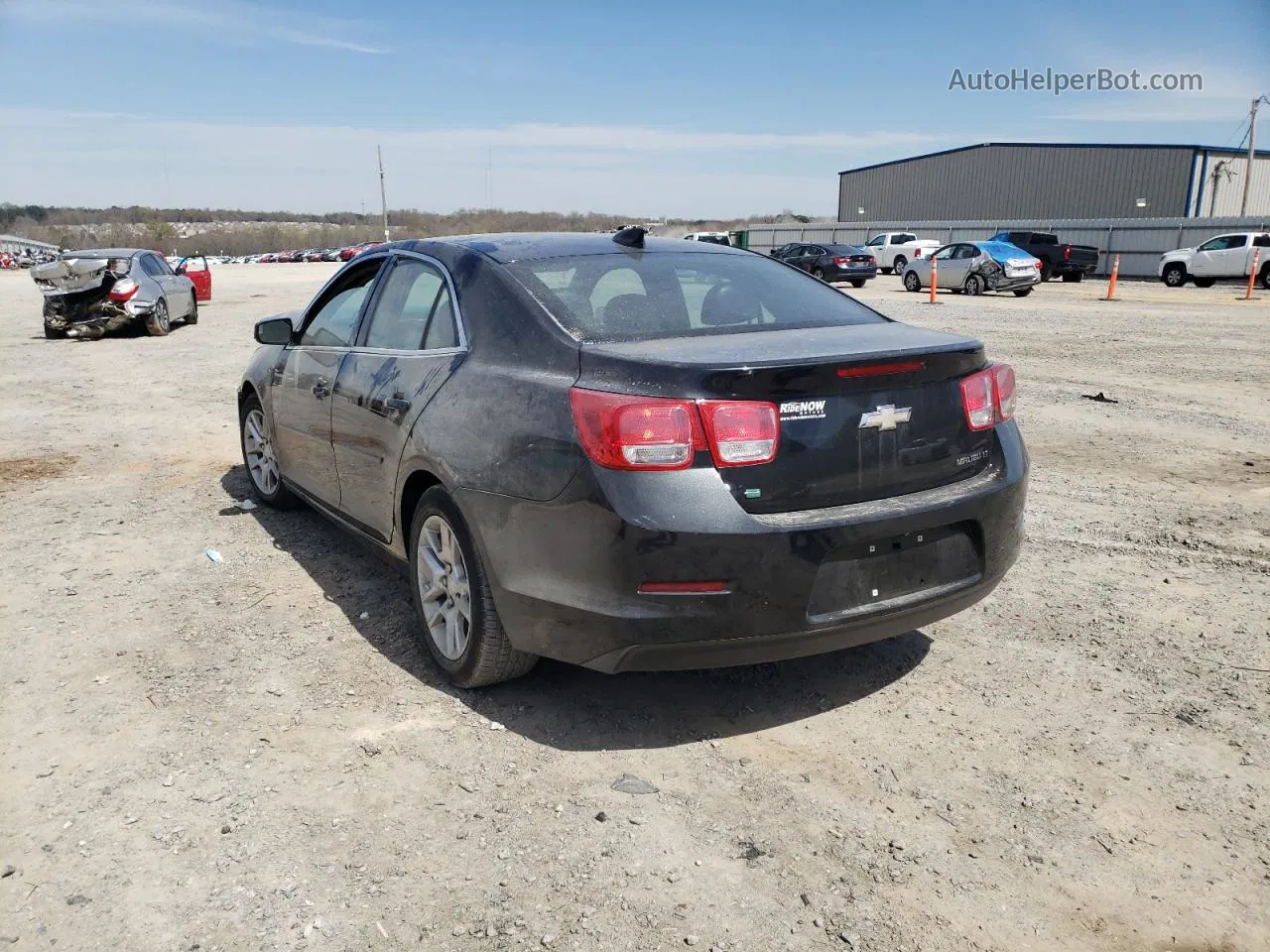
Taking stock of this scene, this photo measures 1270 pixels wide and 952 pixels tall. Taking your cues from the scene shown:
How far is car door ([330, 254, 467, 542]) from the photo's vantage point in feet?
12.9

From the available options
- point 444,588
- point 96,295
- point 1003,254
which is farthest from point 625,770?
point 1003,254

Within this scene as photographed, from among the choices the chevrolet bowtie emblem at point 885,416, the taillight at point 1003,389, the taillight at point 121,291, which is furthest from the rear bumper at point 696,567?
the taillight at point 121,291

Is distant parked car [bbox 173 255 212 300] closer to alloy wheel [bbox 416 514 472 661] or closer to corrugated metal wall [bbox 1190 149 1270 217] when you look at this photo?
alloy wheel [bbox 416 514 472 661]

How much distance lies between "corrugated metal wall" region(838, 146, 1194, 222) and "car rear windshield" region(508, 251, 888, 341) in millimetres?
52742

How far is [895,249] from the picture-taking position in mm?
40719

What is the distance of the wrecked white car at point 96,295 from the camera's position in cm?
1712

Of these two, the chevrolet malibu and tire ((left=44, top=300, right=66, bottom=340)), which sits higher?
the chevrolet malibu

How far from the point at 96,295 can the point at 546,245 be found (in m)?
15.9

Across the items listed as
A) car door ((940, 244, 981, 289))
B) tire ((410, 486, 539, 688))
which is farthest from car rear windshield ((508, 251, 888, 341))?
car door ((940, 244, 981, 289))

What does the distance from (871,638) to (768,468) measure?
0.77 m

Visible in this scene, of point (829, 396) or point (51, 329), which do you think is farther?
point (51, 329)

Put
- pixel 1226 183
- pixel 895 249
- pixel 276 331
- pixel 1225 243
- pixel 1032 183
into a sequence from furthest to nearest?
pixel 1032 183 < pixel 1226 183 < pixel 895 249 < pixel 1225 243 < pixel 276 331

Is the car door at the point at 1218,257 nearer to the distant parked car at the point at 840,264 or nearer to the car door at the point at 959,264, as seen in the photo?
the car door at the point at 959,264

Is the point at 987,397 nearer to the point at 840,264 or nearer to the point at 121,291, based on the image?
the point at 121,291
